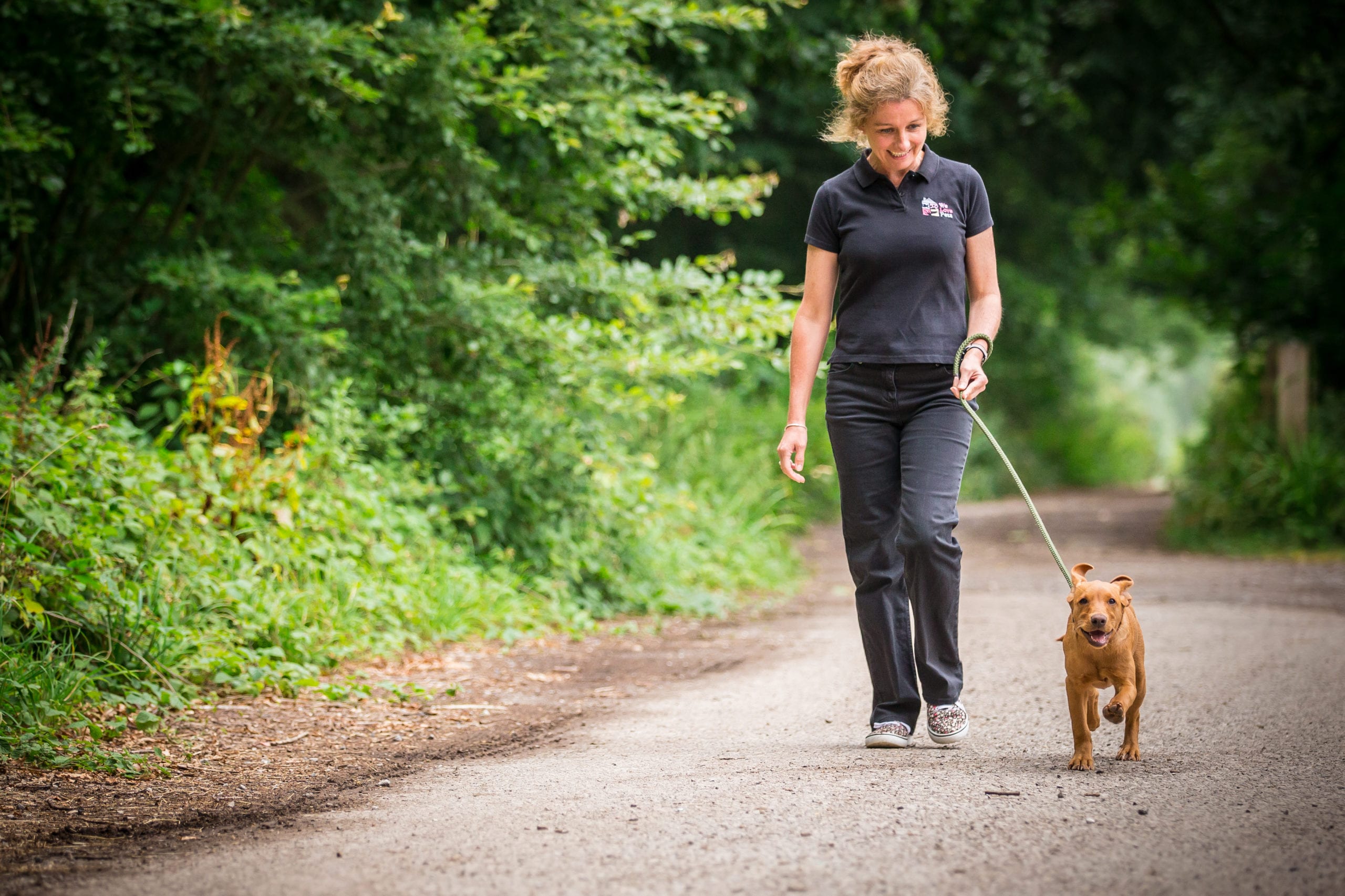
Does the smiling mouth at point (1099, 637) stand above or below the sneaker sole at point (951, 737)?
above

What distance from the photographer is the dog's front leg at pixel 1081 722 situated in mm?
3787

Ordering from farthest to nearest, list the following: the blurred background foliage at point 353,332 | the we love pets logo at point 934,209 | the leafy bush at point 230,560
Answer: the blurred background foliage at point 353,332, the leafy bush at point 230,560, the we love pets logo at point 934,209

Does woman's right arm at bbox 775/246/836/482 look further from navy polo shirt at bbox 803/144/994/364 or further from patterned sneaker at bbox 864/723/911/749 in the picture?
patterned sneaker at bbox 864/723/911/749

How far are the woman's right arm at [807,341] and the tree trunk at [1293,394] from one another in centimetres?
1064

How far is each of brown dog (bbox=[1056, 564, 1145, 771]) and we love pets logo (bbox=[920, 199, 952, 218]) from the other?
1.24 metres

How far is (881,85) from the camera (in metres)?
4.05

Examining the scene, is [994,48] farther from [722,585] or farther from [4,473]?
[4,473]

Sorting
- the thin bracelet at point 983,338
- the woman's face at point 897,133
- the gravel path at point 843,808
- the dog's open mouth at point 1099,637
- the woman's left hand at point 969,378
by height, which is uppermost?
the woman's face at point 897,133

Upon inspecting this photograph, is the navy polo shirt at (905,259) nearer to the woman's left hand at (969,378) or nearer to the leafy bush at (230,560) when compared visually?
the woman's left hand at (969,378)

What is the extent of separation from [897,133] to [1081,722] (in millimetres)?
1953

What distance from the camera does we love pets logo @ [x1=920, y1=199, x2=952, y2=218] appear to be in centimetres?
416

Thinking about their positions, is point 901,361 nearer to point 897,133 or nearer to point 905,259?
point 905,259

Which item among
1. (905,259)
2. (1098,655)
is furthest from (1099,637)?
(905,259)

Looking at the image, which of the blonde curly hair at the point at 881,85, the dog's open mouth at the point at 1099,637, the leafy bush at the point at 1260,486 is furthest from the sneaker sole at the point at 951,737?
the leafy bush at the point at 1260,486
